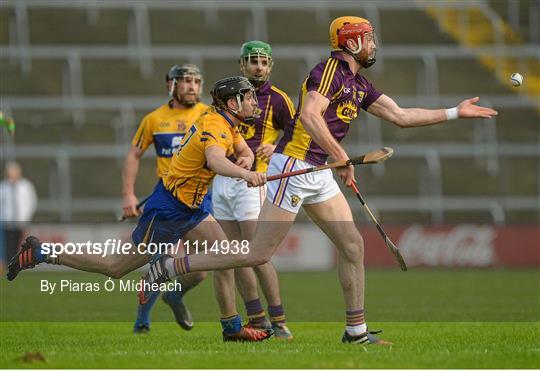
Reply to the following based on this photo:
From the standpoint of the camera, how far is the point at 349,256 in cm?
927

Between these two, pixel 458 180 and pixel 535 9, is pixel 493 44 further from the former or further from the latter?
pixel 458 180

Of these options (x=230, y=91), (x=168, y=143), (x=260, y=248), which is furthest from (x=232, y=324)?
(x=168, y=143)

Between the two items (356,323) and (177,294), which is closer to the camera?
(356,323)

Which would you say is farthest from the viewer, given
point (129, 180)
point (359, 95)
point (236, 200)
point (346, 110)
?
point (129, 180)

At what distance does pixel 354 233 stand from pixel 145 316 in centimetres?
240

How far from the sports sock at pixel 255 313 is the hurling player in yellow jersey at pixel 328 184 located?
43.3 inches

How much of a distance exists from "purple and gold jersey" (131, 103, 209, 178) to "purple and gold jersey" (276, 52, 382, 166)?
182 cm

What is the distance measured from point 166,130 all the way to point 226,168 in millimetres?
2316

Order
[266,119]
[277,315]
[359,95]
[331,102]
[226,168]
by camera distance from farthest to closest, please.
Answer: [266,119] < [277,315] < [359,95] < [331,102] < [226,168]

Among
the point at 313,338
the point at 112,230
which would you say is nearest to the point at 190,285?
the point at 313,338

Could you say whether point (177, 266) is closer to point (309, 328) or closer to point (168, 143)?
point (168, 143)

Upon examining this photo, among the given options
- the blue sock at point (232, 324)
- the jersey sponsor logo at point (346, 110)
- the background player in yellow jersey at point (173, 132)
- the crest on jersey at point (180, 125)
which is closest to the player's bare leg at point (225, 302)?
the blue sock at point (232, 324)

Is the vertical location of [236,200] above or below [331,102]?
below

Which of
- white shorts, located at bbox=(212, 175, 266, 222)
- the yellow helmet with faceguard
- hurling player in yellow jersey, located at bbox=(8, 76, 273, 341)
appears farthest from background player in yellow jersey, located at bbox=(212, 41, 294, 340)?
the yellow helmet with faceguard
